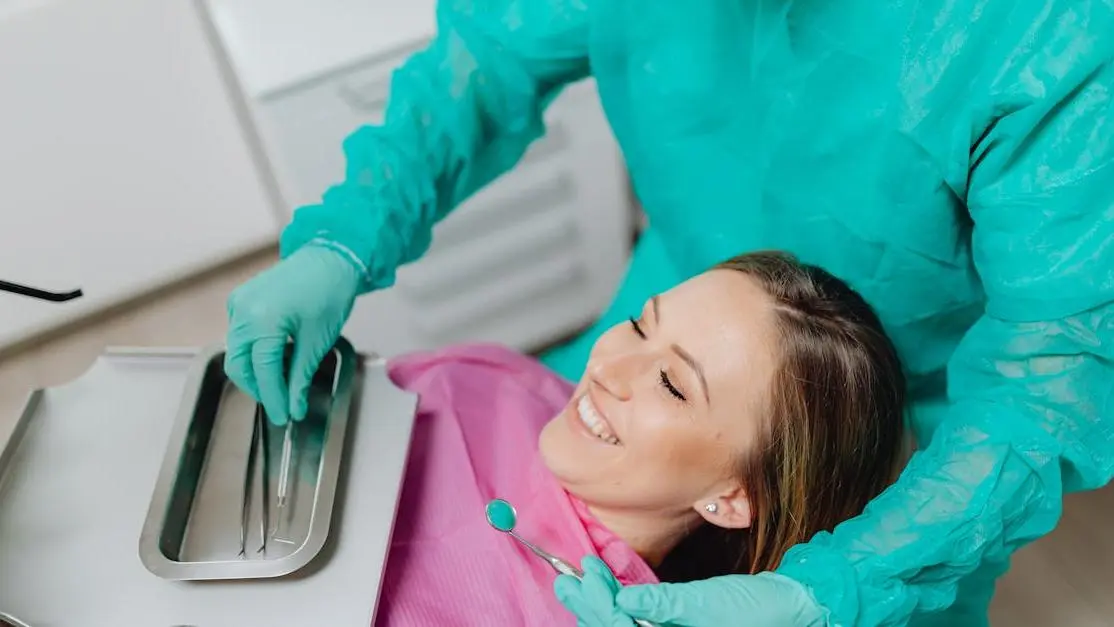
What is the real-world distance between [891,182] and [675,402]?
0.99 ft

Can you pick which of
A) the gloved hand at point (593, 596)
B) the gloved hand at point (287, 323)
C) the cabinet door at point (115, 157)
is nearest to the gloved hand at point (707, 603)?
the gloved hand at point (593, 596)

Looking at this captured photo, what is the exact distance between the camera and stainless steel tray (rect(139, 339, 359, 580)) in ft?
2.86

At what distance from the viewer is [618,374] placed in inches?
37.4

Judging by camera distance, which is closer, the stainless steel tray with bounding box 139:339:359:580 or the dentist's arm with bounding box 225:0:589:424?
the stainless steel tray with bounding box 139:339:359:580

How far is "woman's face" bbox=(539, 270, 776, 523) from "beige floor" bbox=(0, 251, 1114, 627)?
58 cm

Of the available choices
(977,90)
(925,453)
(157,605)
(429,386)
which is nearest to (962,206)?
(977,90)

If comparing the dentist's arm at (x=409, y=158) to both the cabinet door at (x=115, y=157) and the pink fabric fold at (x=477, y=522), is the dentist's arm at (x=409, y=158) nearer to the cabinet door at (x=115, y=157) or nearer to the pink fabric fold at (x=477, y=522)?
the pink fabric fold at (x=477, y=522)

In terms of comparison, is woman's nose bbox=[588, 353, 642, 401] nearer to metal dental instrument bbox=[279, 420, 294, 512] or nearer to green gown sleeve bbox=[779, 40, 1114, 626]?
green gown sleeve bbox=[779, 40, 1114, 626]

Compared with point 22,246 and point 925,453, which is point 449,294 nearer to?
point 22,246

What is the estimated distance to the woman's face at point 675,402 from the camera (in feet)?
3.01

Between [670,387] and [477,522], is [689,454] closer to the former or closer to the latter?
[670,387]

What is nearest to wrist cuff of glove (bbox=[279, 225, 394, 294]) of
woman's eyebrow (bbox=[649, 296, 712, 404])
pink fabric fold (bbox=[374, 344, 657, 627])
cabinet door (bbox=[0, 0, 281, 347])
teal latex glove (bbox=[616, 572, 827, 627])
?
pink fabric fold (bbox=[374, 344, 657, 627])

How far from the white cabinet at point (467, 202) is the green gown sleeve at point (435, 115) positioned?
0.85 ft

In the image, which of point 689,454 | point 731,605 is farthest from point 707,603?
point 689,454
